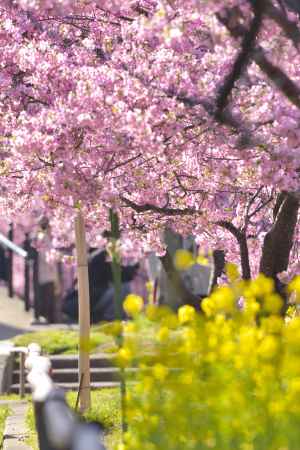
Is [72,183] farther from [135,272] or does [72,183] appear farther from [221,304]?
[135,272]

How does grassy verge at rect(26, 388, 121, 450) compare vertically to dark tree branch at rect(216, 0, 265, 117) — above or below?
below

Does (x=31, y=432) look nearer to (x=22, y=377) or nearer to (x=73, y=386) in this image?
(x=22, y=377)

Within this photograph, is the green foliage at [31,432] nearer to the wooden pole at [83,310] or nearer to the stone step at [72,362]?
the wooden pole at [83,310]

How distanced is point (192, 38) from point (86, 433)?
4.93 m

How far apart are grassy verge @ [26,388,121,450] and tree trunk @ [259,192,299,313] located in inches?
80.3

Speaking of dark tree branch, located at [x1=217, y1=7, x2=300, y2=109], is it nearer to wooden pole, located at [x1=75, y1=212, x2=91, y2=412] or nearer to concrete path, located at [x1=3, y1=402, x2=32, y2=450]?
concrete path, located at [x1=3, y1=402, x2=32, y2=450]

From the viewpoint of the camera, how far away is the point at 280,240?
37.6ft

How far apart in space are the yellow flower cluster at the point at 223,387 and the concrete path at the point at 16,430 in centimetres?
507

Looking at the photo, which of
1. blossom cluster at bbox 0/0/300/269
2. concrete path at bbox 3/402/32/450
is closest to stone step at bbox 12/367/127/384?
concrete path at bbox 3/402/32/450

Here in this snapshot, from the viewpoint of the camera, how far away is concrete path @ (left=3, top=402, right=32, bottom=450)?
39.0 feet

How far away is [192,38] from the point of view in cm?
986

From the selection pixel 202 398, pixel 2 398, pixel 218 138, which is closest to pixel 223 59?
pixel 218 138

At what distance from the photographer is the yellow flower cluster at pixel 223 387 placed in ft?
20.4

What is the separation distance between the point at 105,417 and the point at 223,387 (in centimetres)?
672
